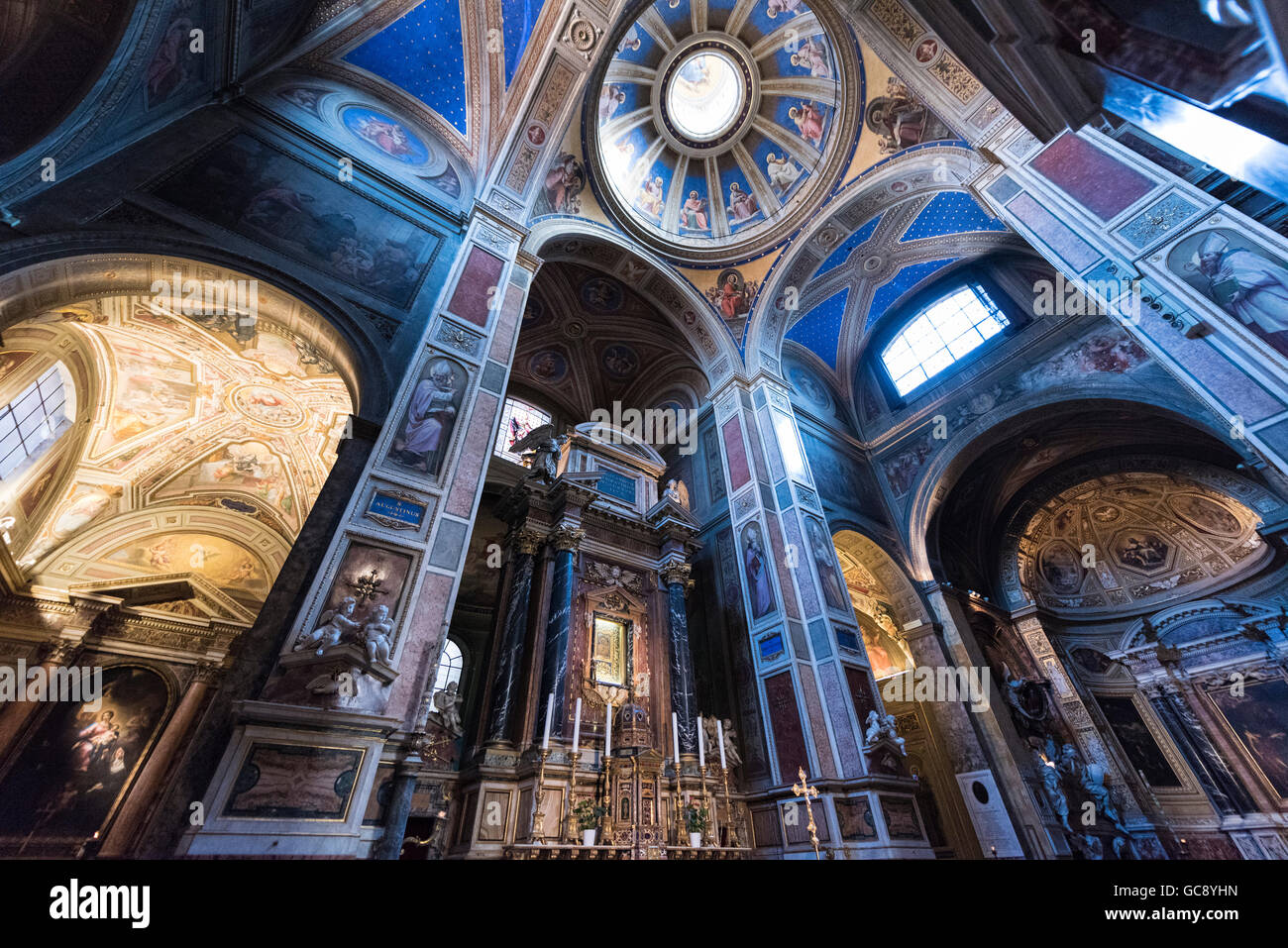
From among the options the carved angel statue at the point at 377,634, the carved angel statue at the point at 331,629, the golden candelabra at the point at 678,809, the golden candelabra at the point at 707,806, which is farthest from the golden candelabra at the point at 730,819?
the carved angel statue at the point at 331,629

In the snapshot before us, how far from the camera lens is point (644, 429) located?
15273mm

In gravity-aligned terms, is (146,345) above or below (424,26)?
below

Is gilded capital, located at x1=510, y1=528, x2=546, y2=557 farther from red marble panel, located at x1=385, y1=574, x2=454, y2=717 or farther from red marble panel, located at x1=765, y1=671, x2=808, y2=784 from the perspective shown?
red marble panel, located at x1=765, y1=671, x2=808, y2=784

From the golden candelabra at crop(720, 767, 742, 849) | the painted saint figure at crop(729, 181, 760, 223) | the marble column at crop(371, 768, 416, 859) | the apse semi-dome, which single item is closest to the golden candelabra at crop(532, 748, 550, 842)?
the marble column at crop(371, 768, 416, 859)

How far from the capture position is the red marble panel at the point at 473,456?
6.15 metres

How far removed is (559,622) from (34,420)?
381 inches

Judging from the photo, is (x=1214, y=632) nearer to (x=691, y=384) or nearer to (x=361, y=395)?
(x=691, y=384)

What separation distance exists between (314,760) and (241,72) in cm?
982

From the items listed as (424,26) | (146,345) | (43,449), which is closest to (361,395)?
(146,345)

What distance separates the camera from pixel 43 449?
30.7 feet

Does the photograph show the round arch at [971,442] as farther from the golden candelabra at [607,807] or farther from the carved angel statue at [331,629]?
the carved angel statue at [331,629]

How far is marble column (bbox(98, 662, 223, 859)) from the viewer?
32.3 feet

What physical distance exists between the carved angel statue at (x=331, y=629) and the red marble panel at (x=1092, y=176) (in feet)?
32.7
